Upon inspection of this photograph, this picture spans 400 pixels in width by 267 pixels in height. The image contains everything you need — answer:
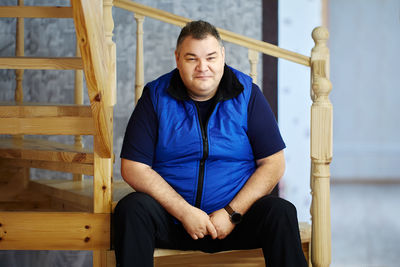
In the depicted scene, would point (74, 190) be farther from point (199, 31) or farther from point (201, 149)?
point (199, 31)

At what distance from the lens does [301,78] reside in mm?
3342

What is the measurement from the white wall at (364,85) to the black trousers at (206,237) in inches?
93.9

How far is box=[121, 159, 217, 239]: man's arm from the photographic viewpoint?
63.9 inches

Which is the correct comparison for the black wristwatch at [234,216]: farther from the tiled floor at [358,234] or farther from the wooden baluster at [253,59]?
the tiled floor at [358,234]

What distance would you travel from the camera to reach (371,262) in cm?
320

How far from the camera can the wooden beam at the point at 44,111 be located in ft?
5.68

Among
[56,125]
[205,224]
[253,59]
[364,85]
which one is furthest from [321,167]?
[364,85]

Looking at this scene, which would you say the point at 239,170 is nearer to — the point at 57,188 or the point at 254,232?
the point at 254,232

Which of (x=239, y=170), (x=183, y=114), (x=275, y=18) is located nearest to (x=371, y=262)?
(x=275, y=18)

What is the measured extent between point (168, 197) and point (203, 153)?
0.61 feet

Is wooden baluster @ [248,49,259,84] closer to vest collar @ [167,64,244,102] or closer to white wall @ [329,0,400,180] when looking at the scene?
vest collar @ [167,64,244,102]

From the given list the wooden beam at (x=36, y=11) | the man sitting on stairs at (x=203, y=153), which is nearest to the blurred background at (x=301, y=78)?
the wooden beam at (x=36, y=11)

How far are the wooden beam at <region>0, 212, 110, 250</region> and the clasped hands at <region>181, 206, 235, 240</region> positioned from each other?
0.30 m

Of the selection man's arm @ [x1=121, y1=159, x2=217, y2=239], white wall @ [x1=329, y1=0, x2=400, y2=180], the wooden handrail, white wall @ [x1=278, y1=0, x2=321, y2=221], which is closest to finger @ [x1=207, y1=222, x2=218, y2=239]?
man's arm @ [x1=121, y1=159, x2=217, y2=239]
